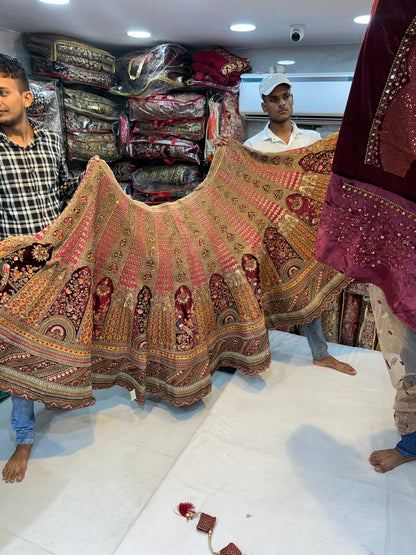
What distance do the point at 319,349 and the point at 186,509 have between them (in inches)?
48.5

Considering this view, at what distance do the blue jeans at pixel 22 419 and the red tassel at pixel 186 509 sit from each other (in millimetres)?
691

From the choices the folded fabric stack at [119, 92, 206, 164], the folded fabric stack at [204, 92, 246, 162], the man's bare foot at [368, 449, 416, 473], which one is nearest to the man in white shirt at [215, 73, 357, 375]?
the man's bare foot at [368, 449, 416, 473]

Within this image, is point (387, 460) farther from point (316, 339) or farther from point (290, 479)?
point (316, 339)

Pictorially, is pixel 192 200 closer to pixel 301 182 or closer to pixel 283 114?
pixel 301 182

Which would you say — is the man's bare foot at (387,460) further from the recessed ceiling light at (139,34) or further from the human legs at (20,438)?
the recessed ceiling light at (139,34)

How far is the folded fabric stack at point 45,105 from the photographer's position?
3252 millimetres

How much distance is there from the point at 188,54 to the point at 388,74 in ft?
9.68

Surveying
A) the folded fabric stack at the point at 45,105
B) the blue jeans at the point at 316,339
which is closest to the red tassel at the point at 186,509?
the blue jeans at the point at 316,339

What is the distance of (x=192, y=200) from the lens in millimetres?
2145

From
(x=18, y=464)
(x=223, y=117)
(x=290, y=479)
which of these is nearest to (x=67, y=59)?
(x=223, y=117)

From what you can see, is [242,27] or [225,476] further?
[242,27]

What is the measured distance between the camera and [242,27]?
297 centimetres

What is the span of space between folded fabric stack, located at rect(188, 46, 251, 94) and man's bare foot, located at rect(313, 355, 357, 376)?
A: 2.25 meters

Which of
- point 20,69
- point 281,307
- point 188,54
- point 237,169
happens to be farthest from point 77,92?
point 281,307
